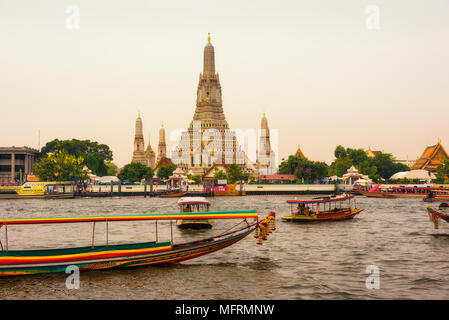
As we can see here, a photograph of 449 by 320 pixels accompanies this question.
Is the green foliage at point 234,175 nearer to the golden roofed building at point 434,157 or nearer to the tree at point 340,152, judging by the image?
the tree at point 340,152

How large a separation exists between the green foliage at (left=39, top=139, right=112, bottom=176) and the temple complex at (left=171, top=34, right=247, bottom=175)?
32.8m

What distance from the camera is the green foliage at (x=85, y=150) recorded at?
136250 millimetres

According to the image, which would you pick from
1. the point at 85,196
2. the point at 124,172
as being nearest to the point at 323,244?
the point at 85,196

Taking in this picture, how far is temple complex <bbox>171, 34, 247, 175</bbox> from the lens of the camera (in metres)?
167

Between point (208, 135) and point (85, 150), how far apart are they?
47.4 meters

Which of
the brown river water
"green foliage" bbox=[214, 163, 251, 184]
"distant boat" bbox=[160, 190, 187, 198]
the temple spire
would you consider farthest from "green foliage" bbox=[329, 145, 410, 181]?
the brown river water

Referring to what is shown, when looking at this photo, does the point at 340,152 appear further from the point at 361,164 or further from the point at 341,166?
the point at 341,166

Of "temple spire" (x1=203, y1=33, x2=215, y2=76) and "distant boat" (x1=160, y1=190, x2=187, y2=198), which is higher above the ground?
"temple spire" (x1=203, y1=33, x2=215, y2=76)

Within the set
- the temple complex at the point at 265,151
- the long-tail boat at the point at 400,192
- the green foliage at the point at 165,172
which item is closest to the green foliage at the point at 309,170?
the long-tail boat at the point at 400,192

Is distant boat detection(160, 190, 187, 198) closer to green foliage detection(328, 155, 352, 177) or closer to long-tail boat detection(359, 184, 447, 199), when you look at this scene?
long-tail boat detection(359, 184, 447, 199)

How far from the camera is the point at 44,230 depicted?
37.4m
